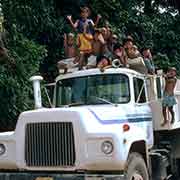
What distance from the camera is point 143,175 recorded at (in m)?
8.04

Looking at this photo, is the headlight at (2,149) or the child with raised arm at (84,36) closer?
the headlight at (2,149)

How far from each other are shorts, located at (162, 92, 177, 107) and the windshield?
1.18m

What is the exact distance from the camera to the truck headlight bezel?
729 cm

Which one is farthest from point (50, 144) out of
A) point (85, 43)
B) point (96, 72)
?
point (85, 43)

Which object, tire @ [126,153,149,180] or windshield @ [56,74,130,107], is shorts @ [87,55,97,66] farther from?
tire @ [126,153,149,180]

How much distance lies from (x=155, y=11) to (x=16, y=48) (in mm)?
9932

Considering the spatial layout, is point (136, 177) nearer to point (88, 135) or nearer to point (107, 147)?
point (107, 147)

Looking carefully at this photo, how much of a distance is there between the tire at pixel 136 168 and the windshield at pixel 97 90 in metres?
1.05

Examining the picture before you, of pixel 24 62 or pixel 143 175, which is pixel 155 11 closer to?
pixel 24 62

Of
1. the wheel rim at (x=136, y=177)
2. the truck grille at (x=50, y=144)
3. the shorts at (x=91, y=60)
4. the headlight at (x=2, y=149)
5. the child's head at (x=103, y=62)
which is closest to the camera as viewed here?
the truck grille at (x=50, y=144)

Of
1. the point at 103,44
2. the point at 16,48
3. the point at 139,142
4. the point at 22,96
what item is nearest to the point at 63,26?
the point at 16,48

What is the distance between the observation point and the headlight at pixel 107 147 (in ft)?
23.9

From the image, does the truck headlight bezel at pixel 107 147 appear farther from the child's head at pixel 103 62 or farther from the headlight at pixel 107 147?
the child's head at pixel 103 62

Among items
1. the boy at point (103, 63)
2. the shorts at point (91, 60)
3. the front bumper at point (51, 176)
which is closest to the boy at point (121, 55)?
the boy at point (103, 63)
